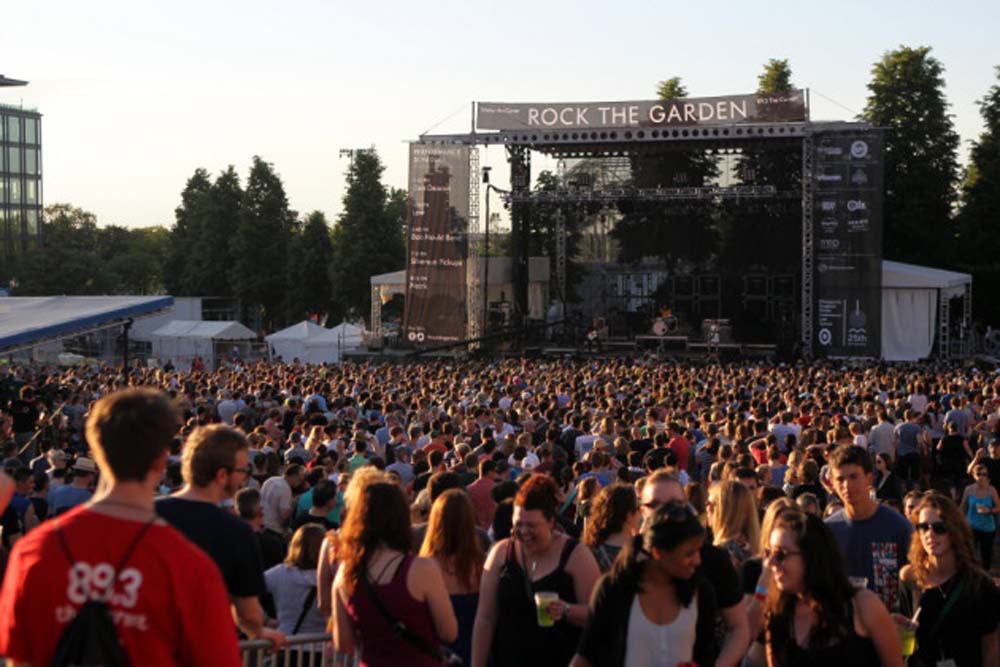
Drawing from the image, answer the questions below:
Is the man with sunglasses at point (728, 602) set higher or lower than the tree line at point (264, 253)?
lower

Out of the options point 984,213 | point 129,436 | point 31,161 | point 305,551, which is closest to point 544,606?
point 129,436

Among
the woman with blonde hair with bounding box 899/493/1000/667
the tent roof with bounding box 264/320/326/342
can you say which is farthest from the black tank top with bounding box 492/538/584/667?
the tent roof with bounding box 264/320/326/342

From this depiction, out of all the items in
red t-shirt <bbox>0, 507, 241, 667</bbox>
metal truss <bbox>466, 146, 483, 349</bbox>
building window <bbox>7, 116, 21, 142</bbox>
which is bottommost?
red t-shirt <bbox>0, 507, 241, 667</bbox>

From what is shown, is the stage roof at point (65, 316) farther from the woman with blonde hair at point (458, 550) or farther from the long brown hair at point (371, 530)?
the long brown hair at point (371, 530)

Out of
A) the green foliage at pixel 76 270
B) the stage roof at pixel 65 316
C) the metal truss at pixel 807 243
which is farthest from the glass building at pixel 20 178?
the stage roof at pixel 65 316

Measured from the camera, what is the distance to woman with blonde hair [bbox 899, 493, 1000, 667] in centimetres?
450

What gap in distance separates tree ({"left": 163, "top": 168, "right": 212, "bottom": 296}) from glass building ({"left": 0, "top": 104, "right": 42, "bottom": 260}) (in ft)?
77.6

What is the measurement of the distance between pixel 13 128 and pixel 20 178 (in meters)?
3.19

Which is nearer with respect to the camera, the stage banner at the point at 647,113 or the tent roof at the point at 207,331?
the stage banner at the point at 647,113

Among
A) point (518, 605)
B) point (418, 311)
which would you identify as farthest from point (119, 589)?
point (418, 311)

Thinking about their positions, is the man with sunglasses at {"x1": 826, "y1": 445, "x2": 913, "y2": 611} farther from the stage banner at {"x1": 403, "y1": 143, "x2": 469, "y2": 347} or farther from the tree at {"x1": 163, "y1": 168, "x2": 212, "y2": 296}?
the tree at {"x1": 163, "y1": 168, "x2": 212, "y2": 296}

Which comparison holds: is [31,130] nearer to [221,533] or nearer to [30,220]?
[30,220]

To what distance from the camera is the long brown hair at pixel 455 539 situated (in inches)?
190

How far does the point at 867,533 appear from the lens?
17.2ft
